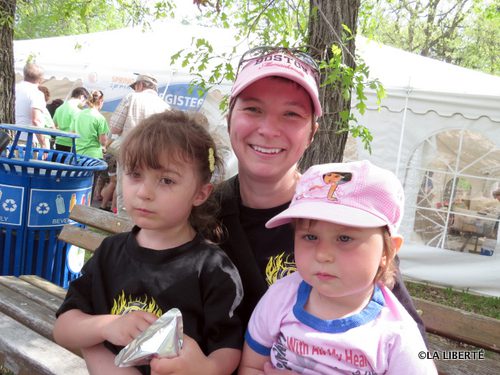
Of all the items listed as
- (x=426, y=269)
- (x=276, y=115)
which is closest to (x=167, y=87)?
(x=426, y=269)

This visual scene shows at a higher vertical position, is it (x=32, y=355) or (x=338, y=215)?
(x=338, y=215)

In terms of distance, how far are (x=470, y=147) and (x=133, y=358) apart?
6145mm

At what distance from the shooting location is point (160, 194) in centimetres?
174

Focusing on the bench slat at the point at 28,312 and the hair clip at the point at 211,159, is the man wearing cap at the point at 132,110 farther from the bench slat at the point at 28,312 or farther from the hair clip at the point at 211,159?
the hair clip at the point at 211,159

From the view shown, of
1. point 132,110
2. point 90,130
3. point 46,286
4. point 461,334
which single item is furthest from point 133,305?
point 90,130

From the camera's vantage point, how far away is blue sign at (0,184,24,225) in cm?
362

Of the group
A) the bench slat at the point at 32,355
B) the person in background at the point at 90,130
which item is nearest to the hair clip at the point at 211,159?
the bench slat at the point at 32,355

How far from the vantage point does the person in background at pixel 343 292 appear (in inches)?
56.9

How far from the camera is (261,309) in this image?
5.45ft

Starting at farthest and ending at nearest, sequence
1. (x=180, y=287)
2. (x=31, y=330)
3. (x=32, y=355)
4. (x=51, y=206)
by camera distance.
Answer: (x=51, y=206) → (x=31, y=330) → (x=32, y=355) → (x=180, y=287)

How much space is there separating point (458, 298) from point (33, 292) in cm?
517

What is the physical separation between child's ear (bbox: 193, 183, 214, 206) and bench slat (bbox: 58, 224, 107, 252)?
1.56 m

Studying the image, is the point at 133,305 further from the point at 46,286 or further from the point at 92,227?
the point at 46,286

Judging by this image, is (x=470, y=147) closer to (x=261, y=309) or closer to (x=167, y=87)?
(x=167, y=87)
